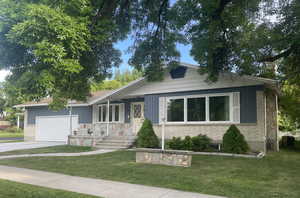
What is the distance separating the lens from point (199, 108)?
13609 mm

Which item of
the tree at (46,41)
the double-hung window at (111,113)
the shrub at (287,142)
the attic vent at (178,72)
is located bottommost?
the shrub at (287,142)

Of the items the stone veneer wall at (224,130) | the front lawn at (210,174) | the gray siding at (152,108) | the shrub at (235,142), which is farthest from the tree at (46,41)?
the gray siding at (152,108)

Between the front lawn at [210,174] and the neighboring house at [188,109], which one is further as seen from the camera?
the neighboring house at [188,109]

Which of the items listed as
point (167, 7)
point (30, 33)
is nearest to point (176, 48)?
point (167, 7)

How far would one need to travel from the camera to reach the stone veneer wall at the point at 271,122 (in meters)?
14.1

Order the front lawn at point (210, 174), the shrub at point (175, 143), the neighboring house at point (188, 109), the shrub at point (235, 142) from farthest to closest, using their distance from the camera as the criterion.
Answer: the shrub at point (175, 143) → the neighboring house at point (188, 109) → the shrub at point (235, 142) → the front lawn at point (210, 174)

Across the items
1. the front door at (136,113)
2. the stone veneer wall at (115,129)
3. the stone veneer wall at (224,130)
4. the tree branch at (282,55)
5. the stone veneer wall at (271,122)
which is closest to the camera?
the tree branch at (282,55)

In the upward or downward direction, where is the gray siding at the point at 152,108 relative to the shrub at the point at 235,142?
upward

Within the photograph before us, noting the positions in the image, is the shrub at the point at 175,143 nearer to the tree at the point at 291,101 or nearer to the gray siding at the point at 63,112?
the tree at the point at 291,101

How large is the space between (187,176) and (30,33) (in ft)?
18.1

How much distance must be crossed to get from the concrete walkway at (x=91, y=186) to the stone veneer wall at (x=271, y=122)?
33.9 feet

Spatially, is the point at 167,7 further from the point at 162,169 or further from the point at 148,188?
the point at 148,188

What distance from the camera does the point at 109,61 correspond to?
8.78m

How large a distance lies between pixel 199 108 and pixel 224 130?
1.76 m
